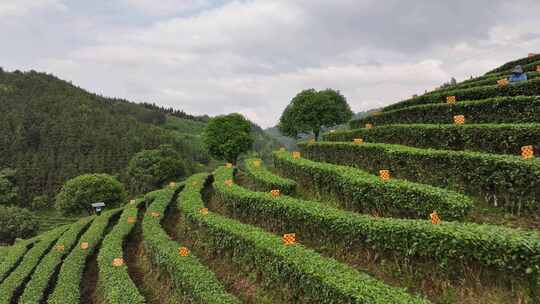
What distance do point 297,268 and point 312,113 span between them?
2513cm

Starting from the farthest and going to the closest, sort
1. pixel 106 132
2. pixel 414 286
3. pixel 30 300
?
pixel 106 132 → pixel 30 300 → pixel 414 286

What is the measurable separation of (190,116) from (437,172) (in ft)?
559

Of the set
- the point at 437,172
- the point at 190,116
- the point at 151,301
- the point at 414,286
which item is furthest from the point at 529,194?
the point at 190,116

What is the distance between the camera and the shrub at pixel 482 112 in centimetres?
1183

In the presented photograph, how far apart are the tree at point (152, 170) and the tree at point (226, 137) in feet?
77.8

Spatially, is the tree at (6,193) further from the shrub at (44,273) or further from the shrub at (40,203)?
the shrub at (44,273)

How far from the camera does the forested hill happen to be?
82875 mm

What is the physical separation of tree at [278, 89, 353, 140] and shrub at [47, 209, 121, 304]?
62.7ft

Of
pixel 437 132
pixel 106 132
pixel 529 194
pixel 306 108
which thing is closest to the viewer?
pixel 529 194

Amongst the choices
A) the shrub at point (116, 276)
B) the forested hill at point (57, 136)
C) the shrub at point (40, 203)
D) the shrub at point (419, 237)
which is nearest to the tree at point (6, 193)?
the shrub at point (40, 203)

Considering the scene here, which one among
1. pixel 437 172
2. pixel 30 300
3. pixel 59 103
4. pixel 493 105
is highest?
pixel 59 103

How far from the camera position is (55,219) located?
210 feet

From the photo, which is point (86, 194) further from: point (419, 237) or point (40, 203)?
point (419, 237)

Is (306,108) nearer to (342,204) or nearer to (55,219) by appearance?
(342,204)
